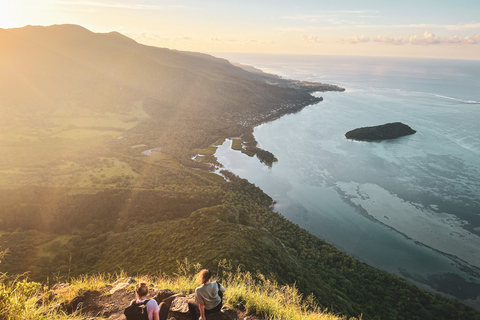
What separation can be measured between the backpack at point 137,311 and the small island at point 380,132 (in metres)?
119

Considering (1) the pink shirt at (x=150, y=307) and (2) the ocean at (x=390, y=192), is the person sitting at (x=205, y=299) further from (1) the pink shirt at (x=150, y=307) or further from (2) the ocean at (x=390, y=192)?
(2) the ocean at (x=390, y=192)

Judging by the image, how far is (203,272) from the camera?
8.44 metres

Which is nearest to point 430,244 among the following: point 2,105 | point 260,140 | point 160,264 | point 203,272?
point 160,264

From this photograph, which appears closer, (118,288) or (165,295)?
(165,295)

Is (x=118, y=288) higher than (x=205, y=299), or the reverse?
(x=205, y=299)

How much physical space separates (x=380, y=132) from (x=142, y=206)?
106 meters

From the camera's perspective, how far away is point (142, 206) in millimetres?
57156

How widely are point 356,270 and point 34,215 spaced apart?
6033 centimetres

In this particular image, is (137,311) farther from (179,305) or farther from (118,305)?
(118,305)

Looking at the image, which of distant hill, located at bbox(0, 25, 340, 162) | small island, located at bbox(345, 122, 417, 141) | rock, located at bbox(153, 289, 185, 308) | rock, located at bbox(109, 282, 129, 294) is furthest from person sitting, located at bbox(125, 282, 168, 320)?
small island, located at bbox(345, 122, 417, 141)

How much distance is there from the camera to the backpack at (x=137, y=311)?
7.74 meters

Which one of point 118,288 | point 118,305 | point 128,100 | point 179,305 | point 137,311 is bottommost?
point 128,100

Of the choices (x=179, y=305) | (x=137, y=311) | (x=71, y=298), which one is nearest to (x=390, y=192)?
(x=179, y=305)

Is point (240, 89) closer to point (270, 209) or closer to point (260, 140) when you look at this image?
point (260, 140)
